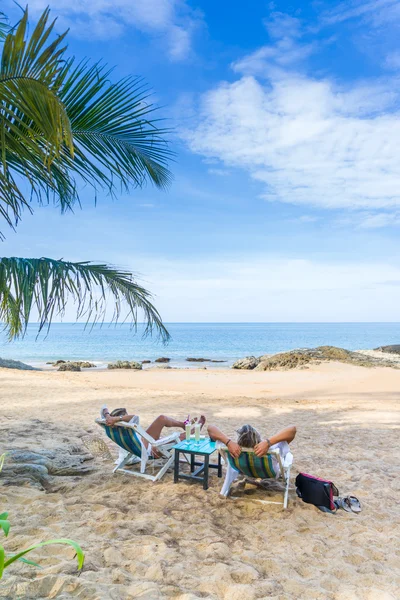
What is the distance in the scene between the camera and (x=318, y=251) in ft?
140

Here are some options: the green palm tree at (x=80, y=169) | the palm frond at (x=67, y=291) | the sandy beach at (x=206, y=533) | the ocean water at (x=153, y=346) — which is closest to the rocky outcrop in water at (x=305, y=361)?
the ocean water at (x=153, y=346)

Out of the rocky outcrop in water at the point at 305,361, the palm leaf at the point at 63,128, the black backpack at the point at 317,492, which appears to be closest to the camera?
the palm leaf at the point at 63,128

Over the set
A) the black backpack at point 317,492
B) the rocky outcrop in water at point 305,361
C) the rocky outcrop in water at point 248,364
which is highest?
the black backpack at point 317,492

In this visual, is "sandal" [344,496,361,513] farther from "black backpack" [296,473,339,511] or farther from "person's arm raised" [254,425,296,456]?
"person's arm raised" [254,425,296,456]

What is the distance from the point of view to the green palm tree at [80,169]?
9.46 ft

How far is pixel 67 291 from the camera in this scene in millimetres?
3094

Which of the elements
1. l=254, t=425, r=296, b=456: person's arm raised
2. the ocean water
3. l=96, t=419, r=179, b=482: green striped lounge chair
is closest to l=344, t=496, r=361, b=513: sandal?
l=254, t=425, r=296, b=456: person's arm raised

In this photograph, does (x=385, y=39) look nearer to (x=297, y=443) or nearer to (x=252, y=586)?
(x=297, y=443)

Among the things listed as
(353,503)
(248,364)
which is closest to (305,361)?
(248,364)

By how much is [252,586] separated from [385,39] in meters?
10.6

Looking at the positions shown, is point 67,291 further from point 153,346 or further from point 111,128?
point 153,346

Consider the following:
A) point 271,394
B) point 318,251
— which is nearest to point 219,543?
point 271,394

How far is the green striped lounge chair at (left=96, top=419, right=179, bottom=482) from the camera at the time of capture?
165 inches

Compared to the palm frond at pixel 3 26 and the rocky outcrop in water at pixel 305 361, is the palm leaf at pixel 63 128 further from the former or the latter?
the rocky outcrop in water at pixel 305 361
